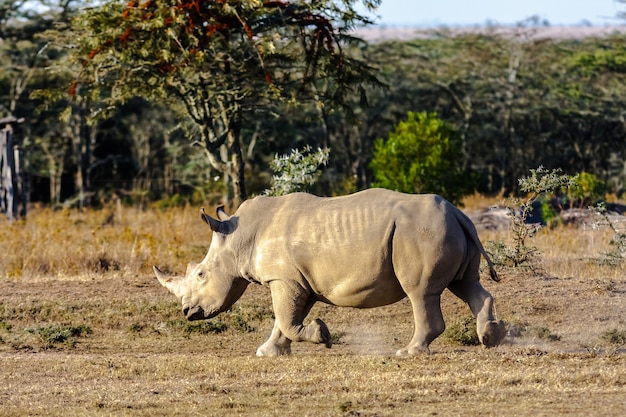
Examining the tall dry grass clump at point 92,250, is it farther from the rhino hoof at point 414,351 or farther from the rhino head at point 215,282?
the rhino hoof at point 414,351

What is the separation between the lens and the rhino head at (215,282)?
1047cm

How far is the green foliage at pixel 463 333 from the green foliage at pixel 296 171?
469 cm

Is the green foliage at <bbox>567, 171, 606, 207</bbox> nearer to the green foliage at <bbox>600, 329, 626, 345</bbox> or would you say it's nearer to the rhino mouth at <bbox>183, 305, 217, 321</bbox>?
the green foliage at <bbox>600, 329, 626, 345</bbox>

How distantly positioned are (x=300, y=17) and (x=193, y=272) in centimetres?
1016

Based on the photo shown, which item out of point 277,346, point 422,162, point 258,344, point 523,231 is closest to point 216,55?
point 422,162

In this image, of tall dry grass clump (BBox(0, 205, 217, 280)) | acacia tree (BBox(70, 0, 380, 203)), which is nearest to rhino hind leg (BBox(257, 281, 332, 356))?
tall dry grass clump (BBox(0, 205, 217, 280))

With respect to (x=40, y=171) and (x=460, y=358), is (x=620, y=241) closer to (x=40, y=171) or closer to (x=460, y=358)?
(x=460, y=358)

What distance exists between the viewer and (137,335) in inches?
482

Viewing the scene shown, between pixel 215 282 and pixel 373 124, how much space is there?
110 ft

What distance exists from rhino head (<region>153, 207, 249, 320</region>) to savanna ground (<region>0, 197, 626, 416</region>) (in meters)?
0.45

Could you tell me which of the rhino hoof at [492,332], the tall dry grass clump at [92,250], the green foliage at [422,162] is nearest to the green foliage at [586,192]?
the green foliage at [422,162]

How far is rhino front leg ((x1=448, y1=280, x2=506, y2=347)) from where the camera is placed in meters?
9.85

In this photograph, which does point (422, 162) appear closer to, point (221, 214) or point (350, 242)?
point (221, 214)

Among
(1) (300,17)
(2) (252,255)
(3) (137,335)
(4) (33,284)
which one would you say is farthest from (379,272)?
(1) (300,17)
